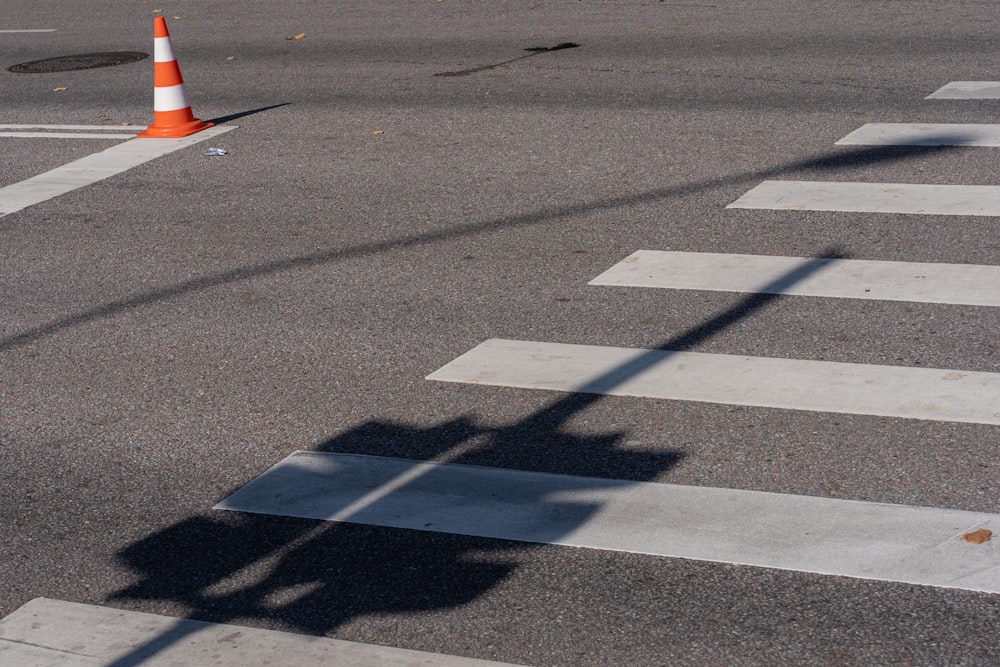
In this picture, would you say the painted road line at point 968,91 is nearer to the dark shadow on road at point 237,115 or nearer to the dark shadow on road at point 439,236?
the dark shadow on road at point 439,236

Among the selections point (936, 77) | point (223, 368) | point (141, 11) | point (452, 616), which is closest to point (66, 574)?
point (452, 616)

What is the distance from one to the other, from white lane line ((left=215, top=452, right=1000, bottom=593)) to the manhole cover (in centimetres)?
1003

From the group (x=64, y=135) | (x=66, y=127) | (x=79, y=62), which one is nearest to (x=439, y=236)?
(x=64, y=135)

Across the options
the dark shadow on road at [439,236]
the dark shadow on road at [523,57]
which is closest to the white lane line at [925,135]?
the dark shadow on road at [439,236]

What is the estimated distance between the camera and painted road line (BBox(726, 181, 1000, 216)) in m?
7.07

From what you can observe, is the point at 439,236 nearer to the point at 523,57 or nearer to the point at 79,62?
the point at 523,57

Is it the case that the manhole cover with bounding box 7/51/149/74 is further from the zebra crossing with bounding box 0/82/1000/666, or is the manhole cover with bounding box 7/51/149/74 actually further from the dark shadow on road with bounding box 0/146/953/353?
the zebra crossing with bounding box 0/82/1000/666

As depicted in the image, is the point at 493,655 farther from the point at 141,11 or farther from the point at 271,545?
the point at 141,11

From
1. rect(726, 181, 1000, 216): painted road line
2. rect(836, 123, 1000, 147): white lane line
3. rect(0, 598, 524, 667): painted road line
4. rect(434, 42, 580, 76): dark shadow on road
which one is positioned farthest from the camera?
rect(434, 42, 580, 76): dark shadow on road

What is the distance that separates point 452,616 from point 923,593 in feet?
4.39

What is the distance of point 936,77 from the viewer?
9.98m

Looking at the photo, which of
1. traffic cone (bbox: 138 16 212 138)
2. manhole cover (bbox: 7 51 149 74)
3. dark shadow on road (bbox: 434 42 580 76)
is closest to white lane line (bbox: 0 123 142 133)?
traffic cone (bbox: 138 16 212 138)

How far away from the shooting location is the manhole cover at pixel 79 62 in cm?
1343

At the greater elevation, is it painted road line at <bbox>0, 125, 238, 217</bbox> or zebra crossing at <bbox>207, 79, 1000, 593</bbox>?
painted road line at <bbox>0, 125, 238, 217</bbox>
